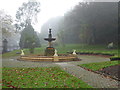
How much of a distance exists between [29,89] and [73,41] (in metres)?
46.3

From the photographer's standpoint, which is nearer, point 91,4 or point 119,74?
point 119,74

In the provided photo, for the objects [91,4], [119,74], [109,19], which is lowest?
[119,74]

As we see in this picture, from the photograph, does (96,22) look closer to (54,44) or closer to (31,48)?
(54,44)

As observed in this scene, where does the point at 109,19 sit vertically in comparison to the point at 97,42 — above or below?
above

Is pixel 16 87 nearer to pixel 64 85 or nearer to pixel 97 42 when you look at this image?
pixel 64 85

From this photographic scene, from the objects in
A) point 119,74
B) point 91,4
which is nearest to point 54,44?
point 91,4

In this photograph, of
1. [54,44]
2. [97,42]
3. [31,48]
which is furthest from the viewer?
[54,44]

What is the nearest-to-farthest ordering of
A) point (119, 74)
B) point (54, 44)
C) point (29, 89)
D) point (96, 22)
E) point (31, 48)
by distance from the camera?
1. point (29, 89)
2. point (119, 74)
3. point (31, 48)
4. point (96, 22)
5. point (54, 44)

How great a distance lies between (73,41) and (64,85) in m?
45.5

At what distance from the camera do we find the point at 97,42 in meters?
43.3

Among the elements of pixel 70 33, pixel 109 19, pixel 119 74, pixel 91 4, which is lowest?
pixel 119 74

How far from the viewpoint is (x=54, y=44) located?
152ft

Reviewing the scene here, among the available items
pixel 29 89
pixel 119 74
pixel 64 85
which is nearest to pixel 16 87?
pixel 29 89

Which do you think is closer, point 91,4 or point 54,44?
point 91,4
